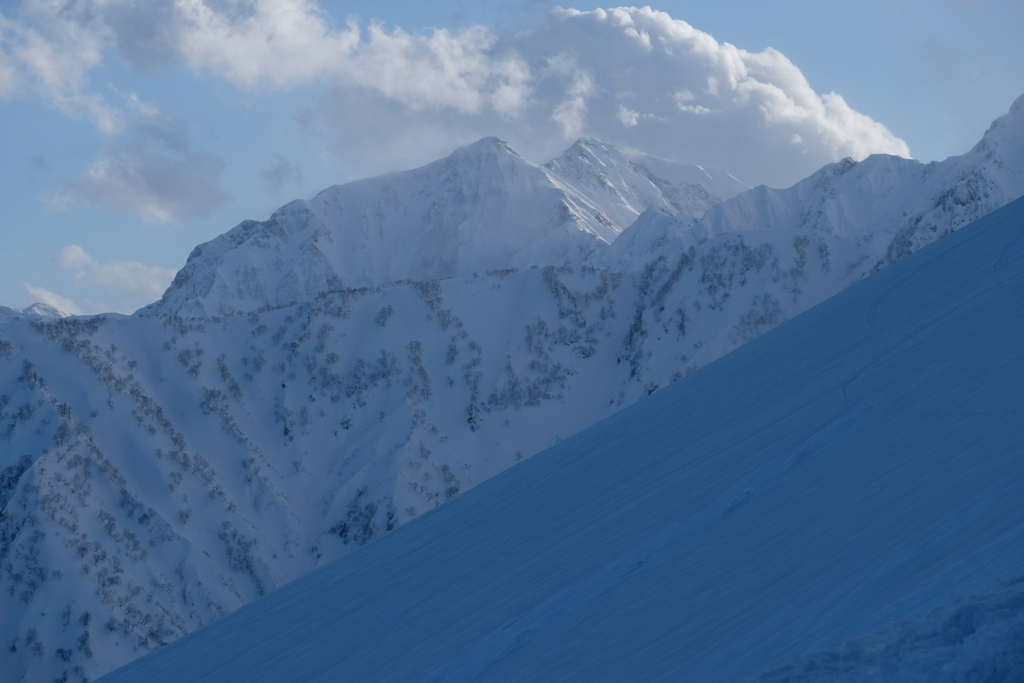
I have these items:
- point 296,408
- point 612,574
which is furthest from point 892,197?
point 612,574

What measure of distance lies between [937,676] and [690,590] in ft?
7.58

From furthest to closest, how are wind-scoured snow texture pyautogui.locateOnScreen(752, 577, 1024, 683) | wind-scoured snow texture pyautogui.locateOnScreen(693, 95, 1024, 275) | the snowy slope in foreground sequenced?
wind-scoured snow texture pyautogui.locateOnScreen(693, 95, 1024, 275) → the snowy slope in foreground → wind-scoured snow texture pyautogui.locateOnScreen(752, 577, 1024, 683)

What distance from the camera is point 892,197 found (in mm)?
159250

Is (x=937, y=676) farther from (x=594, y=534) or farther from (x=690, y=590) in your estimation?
(x=594, y=534)

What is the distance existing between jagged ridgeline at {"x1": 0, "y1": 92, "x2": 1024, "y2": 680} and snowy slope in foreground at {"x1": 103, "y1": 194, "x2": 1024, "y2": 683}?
62207mm

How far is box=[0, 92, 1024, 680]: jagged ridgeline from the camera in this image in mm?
67812

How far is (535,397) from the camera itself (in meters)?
87.3

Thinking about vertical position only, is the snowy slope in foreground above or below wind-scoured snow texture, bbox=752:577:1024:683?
above

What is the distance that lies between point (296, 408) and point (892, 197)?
114135 mm

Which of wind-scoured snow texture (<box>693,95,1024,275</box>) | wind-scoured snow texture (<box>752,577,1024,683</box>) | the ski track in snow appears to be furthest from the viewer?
wind-scoured snow texture (<box>693,95,1024,275</box>)

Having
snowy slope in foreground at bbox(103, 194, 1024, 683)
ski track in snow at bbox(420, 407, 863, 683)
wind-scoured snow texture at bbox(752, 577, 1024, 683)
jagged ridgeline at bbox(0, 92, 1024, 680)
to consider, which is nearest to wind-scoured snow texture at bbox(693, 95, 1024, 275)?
jagged ridgeline at bbox(0, 92, 1024, 680)

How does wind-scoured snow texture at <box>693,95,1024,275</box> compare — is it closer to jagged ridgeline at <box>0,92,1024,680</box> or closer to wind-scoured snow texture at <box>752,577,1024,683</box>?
jagged ridgeline at <box>0,92,1024,680</box>

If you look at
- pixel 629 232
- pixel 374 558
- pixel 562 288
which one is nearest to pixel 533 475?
pixel 374 558

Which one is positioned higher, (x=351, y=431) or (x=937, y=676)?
(x=351, y=431)
